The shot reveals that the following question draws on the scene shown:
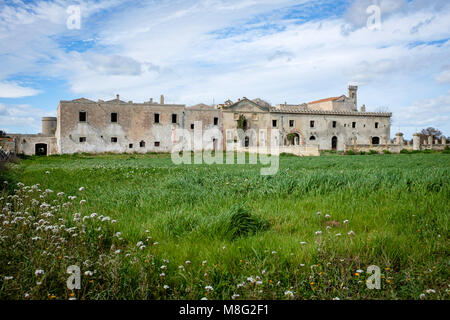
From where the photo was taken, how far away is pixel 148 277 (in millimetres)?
3188

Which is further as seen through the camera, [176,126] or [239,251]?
[176,126]

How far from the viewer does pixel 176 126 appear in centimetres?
4569

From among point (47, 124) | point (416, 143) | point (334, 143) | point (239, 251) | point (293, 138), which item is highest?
point (47, 124)

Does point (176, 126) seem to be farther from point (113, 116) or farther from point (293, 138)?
point (293, 138)

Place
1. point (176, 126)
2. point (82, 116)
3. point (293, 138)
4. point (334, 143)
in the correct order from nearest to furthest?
point (82, 116) → point (176, 126) → point (293, 138) → point (334, 143)

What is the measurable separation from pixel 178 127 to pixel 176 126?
325 mm

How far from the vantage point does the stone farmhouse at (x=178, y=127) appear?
41156mm

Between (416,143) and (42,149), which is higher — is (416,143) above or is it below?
above

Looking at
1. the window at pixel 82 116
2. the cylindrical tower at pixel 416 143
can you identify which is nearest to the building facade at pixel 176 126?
the window at pixel 82 116

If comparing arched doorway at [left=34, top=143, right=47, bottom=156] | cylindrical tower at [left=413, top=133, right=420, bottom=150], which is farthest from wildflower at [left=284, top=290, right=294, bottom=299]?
arched doorway at [left=34, top=143, right=47, bottom=156]

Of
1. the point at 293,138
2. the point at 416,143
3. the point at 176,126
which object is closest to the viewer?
the point at 416,143

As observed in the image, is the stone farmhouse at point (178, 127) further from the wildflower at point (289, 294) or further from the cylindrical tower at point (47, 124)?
the wildflower at point (289, 294)

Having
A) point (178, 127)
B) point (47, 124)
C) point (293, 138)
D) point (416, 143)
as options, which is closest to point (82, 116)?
point (178, 127)

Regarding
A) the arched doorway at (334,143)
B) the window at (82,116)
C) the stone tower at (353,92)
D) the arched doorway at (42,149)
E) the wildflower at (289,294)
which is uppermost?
the stone tower at (353,92)
